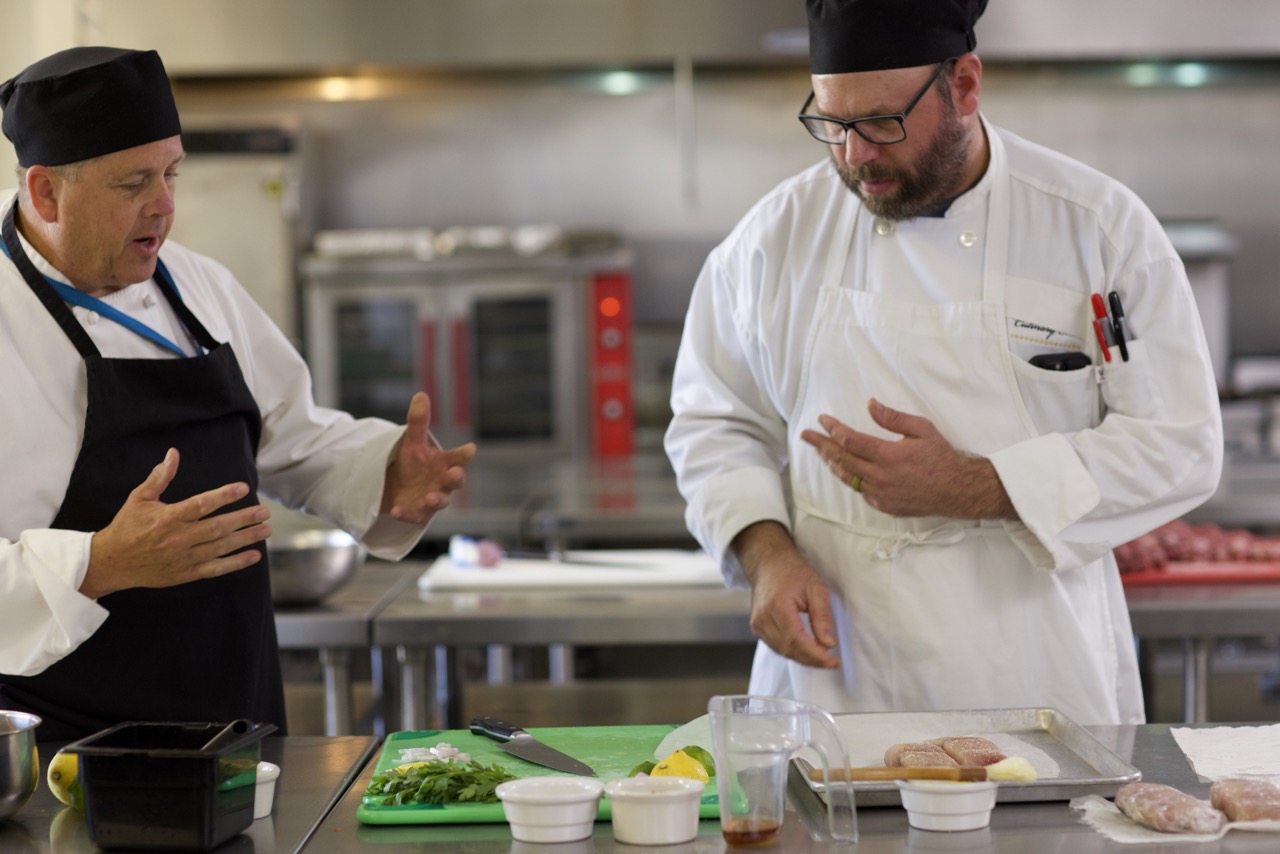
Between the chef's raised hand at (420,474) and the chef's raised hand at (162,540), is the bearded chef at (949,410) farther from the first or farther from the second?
the chef's raised hand at (162,540)

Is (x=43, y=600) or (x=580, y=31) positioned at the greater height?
(x=580, y=31)

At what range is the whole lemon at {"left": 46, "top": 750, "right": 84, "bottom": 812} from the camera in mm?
1440

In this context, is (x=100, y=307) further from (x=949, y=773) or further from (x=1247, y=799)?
(x=1247, y=799)

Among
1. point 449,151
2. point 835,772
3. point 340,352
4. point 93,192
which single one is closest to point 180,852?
point 835,772

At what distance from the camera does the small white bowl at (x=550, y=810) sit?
4.37 feet

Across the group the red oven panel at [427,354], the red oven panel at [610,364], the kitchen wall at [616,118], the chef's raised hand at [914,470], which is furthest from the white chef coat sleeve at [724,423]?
the kitchen wall at [616,118]

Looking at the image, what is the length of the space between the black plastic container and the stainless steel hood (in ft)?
15.9

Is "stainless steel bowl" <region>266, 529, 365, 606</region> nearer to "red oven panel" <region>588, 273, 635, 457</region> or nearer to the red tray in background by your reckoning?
the red tray in background

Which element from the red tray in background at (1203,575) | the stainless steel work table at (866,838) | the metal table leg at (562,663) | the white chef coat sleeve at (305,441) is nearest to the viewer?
the stainless steel work table at (866,838)

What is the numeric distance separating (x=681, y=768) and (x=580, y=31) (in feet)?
15.8

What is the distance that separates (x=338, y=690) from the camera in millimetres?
2607

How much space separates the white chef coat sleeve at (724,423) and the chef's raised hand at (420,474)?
1.12ft

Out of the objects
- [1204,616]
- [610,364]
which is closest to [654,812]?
[1204,616]

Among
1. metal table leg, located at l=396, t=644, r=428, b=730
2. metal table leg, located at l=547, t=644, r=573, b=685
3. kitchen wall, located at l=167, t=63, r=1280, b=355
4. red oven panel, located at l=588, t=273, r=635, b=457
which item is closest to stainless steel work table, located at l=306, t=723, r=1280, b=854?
metal table leg, located at l=396, t=644, r=428, b=730
